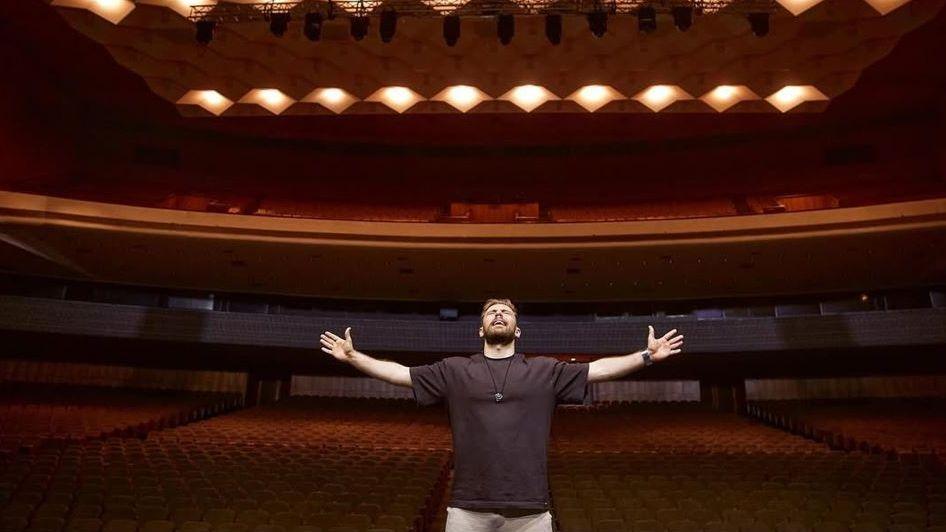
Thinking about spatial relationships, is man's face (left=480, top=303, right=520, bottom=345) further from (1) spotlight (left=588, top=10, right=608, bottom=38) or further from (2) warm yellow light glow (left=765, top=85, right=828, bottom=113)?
(2) warm yellow light glow (left=765, top=85, right=828, bottom=113)

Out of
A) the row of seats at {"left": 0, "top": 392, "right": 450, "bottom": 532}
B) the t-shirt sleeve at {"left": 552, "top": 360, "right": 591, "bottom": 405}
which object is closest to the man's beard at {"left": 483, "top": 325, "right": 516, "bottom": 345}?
the t-shirt sleeve at {"left": 552, "top": 360, "right": 591, "bottom": 405}

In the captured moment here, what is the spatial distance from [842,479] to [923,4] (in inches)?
204

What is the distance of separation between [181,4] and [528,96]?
4.47 metres

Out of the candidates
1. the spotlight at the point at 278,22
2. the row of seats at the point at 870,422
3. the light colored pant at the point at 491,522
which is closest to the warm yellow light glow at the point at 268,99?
the spotlight at the point at 278,22

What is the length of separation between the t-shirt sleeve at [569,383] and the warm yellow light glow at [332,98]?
307 inches

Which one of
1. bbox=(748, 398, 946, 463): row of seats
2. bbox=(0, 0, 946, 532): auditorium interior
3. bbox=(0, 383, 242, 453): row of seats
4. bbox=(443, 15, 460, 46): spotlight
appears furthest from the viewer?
bbox=(0, 383, 242, 453): row of seats

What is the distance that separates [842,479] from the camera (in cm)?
552

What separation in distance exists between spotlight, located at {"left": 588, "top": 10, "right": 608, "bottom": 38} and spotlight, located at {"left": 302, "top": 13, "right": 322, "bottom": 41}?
2.92m

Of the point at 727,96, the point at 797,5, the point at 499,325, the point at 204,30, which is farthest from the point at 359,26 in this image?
the point at 499,325

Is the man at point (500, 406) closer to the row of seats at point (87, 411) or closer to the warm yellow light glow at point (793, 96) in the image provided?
the row of seats at point (87, 411)

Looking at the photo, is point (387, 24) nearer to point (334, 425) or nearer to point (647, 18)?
Result: point (647, 18)

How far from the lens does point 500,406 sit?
1607 mm

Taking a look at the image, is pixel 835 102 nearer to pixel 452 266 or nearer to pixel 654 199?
pixel 654 199

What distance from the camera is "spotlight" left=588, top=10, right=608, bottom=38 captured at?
6352 millimetres
